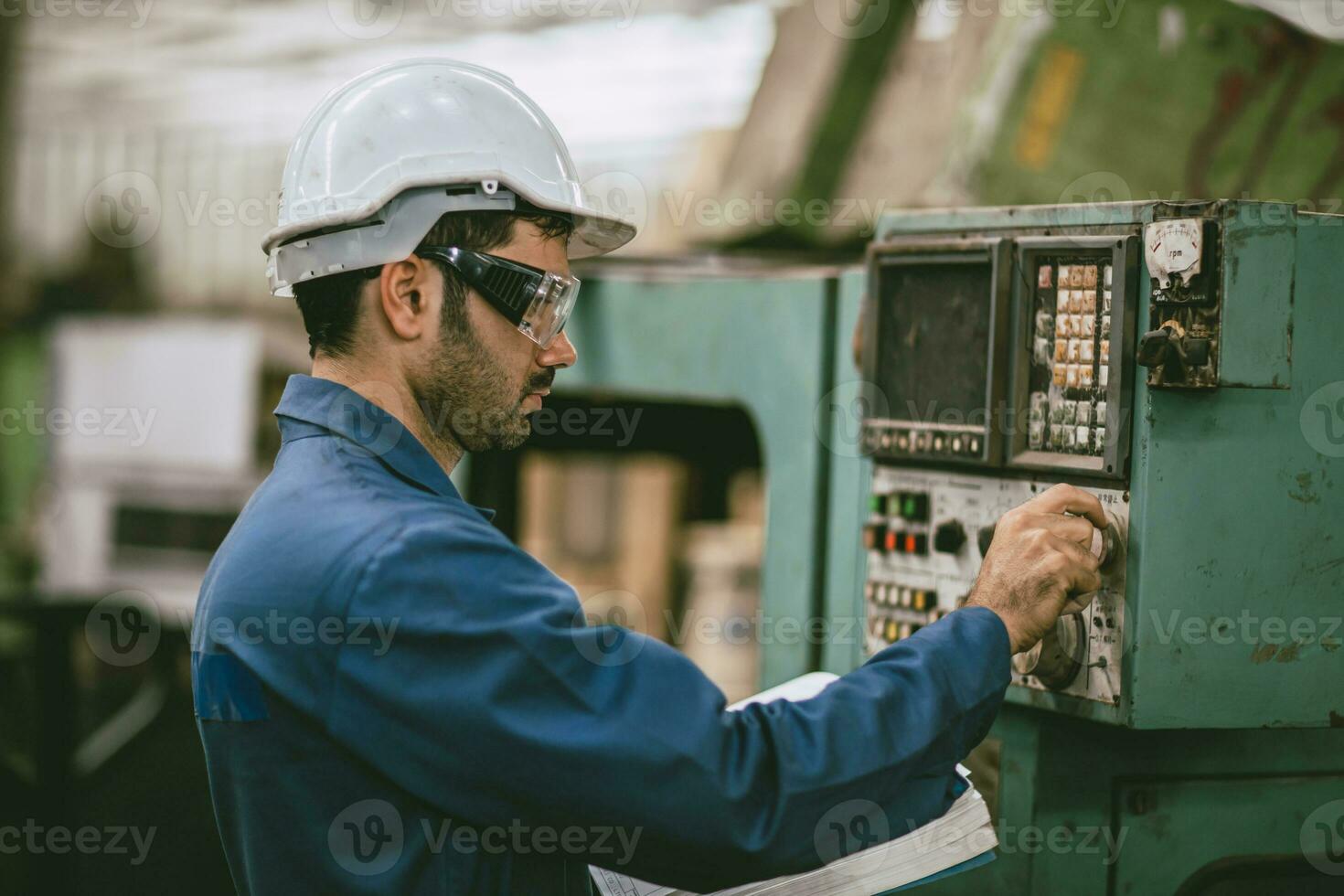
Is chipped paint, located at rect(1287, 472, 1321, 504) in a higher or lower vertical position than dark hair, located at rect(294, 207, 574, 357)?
lower

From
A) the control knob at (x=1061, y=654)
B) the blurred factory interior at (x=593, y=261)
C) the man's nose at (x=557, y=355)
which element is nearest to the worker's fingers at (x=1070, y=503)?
the control knob at (x=1061, y=654)

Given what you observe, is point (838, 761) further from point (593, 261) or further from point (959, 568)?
point (593, 261)

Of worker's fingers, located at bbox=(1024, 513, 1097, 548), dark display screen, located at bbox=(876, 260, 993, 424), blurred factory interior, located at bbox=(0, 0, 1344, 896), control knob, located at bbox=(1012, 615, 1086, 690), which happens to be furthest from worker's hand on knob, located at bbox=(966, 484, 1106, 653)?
blurred factory interior, located at bbox=(0, 0, 1344, 896)

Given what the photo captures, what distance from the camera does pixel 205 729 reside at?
1.25 m

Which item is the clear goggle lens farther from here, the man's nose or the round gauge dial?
the round gauge dial

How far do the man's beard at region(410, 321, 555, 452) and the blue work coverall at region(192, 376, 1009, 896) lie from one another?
11 cm

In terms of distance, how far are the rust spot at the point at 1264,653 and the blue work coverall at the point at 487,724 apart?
1.23 ft

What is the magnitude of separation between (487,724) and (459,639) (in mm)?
73

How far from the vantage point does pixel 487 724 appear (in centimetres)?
108

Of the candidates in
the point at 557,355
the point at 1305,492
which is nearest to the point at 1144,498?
the point at 1305,492

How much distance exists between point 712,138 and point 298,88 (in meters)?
4.03

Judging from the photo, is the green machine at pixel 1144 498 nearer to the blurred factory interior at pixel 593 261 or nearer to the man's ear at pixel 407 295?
the blurred factory interior at pixel 593 261

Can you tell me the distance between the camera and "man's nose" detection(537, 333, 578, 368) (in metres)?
1.37

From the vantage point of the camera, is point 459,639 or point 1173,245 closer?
point 459,639
